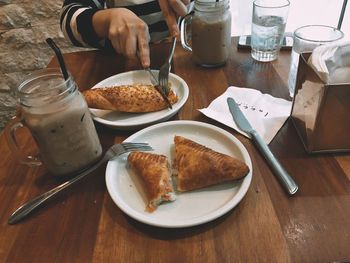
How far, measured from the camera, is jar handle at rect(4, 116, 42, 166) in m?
0.54

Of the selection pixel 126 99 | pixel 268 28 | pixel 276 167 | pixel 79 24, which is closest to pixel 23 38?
pixel 79 24

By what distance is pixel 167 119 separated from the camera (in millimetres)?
730

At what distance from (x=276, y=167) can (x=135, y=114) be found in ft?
1.25

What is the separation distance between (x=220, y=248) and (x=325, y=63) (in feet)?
1.32

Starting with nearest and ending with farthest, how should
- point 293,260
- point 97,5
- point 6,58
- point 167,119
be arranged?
1. point 293,260
2. point 167,119
3. point 97,5
4. point 6,58

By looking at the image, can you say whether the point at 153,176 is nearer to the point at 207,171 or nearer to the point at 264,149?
the point at 207,171

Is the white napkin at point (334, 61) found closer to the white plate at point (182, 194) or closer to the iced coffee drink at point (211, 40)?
the white plate at point (182, 194)

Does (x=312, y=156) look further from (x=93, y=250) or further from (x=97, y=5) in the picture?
(x=97, y=5)

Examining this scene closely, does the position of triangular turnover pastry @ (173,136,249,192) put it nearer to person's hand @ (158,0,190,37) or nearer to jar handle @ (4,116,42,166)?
jar handle @ (4,116,42,166)

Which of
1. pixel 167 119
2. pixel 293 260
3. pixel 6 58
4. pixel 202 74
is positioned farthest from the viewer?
pixel 6 58

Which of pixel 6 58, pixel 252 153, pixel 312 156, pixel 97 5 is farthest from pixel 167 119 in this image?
pixel 6 58

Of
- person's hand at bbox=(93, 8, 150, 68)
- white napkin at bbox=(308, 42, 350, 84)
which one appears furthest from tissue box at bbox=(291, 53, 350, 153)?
person's hand at bbox=(93, 8, 150, 68)

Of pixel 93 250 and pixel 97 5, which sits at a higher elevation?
pixel 97 5

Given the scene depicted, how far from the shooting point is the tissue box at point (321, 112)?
527mm
